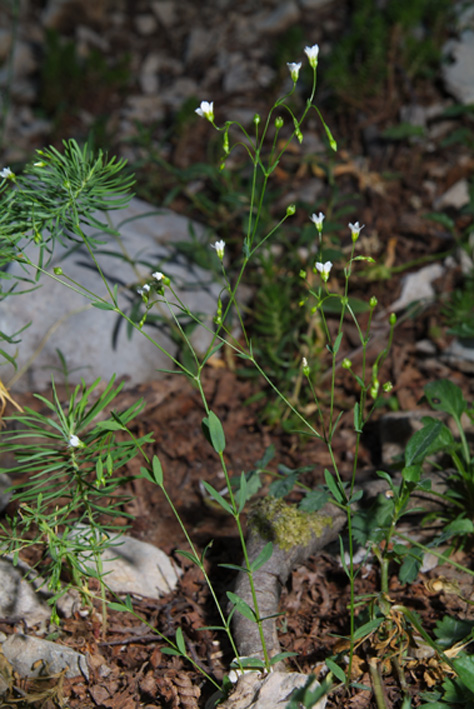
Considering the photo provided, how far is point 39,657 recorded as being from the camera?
6.37 ft

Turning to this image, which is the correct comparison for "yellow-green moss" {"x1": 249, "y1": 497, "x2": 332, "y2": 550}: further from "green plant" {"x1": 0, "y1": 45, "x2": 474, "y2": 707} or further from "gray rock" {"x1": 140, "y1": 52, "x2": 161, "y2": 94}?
"gray rock" {"x1": 140, "y1": 52, "x2": 161, "y2": 94}

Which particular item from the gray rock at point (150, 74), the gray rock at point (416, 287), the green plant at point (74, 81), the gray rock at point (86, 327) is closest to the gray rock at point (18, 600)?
the gray rock at point (86, 327)

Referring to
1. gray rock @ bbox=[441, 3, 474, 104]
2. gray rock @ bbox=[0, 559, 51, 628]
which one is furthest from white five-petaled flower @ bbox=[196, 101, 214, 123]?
gray rock @ bbox=[441, 3, 474, 104]

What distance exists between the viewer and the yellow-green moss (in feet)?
7.32

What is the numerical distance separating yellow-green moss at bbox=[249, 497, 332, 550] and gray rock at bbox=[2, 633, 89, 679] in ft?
2.29

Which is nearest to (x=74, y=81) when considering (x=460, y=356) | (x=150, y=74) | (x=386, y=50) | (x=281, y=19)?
(x=150, y=74)

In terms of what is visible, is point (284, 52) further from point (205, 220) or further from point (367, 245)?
point (367, 245)

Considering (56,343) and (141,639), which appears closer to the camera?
(141,639)

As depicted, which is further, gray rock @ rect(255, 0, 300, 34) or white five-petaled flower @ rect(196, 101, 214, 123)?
gray rock @ rect(255, 0, 300, 34)

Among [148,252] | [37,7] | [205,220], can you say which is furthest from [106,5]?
[148,252]

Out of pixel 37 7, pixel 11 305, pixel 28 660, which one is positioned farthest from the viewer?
pixel 37 7

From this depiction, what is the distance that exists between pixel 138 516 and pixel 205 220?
2.03m

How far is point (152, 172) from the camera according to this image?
14.0ft

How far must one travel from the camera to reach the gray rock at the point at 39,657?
6.32ft
